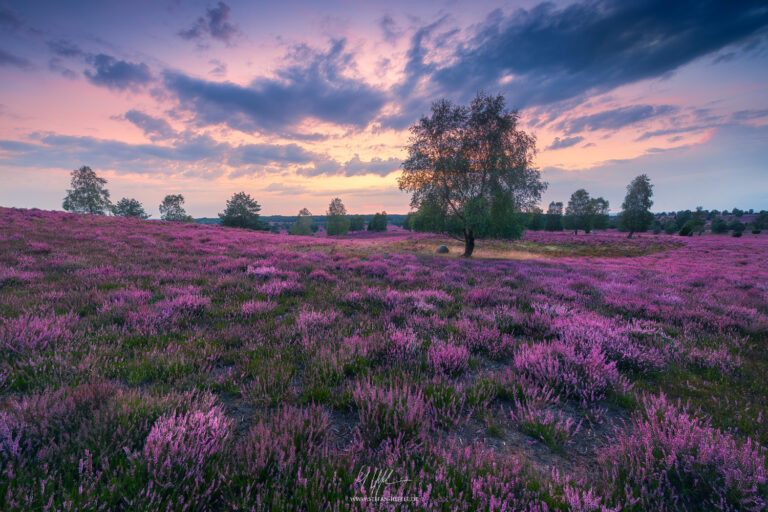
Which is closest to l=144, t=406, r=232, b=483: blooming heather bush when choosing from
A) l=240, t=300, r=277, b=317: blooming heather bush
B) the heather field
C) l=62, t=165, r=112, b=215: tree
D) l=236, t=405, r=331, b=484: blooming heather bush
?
the heather field

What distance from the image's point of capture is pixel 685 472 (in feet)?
6.44

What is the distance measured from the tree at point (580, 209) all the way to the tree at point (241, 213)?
255ft

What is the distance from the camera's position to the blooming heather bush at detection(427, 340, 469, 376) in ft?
11.3

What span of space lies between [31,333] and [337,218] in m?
81.8

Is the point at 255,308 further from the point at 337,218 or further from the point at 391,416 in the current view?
the point at 337,218

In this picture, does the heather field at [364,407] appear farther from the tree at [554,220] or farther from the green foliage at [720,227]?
the green foliage at [720,227]

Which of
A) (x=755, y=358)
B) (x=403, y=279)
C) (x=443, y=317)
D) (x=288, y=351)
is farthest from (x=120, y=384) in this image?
(x=755, y=358)

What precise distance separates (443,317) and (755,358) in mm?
4653

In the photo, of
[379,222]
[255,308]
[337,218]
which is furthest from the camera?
[379,222]

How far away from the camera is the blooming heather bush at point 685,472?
1.79 metres

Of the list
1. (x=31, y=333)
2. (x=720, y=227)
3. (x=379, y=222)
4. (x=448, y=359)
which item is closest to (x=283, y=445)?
(x=448, y=359)

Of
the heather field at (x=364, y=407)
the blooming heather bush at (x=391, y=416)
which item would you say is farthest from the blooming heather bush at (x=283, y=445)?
the blooming heather bush at (x=391, y=416)

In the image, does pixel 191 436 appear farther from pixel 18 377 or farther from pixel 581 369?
pixel 581 369

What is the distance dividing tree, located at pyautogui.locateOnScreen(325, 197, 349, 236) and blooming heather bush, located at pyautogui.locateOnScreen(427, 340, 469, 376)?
82.0 metres
